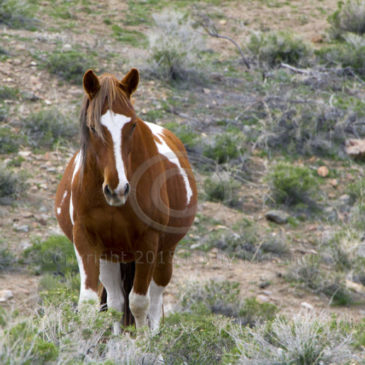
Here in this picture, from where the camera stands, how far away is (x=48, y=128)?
30.9 ft

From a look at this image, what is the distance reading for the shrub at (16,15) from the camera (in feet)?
41.3

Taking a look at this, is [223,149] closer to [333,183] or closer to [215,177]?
[215,177]

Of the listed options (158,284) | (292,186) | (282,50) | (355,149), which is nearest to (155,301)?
(158,284)

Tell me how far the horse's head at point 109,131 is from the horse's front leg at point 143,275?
585 mm

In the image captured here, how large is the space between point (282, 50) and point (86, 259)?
391 inches

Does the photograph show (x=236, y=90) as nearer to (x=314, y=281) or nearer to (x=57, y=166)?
(x=57, y=166)

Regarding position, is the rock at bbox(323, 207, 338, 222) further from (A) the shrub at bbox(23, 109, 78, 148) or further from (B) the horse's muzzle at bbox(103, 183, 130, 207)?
(B) the horse's muzzle at bbox(103, 183, 130, 207)

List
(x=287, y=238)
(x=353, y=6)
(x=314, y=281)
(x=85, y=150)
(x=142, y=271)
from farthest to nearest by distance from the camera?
1. (x=353, y=6)
2. (x=287, y=238)
3. (x=314, y=281)
4. (x=142, y=271)
5. (x=85, y=150)

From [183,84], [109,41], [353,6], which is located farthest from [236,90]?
[353,6]

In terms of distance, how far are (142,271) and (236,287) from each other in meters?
2.25

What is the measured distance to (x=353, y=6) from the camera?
15945 millimetres

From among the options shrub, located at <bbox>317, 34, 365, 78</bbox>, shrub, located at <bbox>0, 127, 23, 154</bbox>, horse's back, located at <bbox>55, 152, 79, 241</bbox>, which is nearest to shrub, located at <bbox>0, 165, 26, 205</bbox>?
shrub, located at <bbox>0, 127, 23, 154</bbox>

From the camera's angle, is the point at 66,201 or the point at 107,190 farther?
the point at 66,201

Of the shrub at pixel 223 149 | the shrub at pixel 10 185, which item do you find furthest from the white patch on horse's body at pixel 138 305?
the shrub at pixel 223 149
